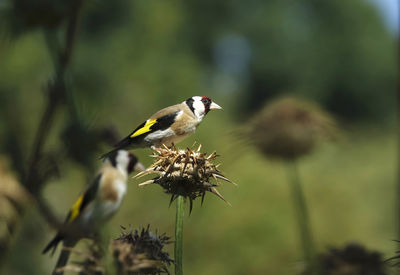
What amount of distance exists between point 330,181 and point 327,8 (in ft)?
173

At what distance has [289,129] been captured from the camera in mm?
5961

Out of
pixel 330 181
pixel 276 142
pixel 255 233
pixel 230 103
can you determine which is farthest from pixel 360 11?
pixel 276 142

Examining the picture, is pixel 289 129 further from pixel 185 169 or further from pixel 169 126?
pixel 185 169

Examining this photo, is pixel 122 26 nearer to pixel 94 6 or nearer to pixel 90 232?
pixel 94 6

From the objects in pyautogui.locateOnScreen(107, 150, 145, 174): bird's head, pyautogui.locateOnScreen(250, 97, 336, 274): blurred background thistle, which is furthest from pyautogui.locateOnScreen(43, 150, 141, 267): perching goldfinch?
pyautogui.locateOnScreen(250, 97, 336, 274): blurred background thistle

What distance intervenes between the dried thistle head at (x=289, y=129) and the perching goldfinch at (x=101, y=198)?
2693 millimetres

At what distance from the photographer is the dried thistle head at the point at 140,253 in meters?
2.95

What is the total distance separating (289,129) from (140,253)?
10.3 feet

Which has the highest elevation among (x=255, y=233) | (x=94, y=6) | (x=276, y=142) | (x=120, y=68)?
(x=120, y=68)

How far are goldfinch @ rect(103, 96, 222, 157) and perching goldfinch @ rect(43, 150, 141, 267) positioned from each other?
65.7 inches

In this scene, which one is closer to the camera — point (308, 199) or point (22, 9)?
point (22, 9)

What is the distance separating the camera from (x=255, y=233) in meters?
15.5

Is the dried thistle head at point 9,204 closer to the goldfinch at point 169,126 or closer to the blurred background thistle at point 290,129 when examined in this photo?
the goldfinch at point 169,126

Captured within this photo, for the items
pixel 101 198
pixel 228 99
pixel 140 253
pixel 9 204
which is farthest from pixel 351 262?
pixel 228 99
